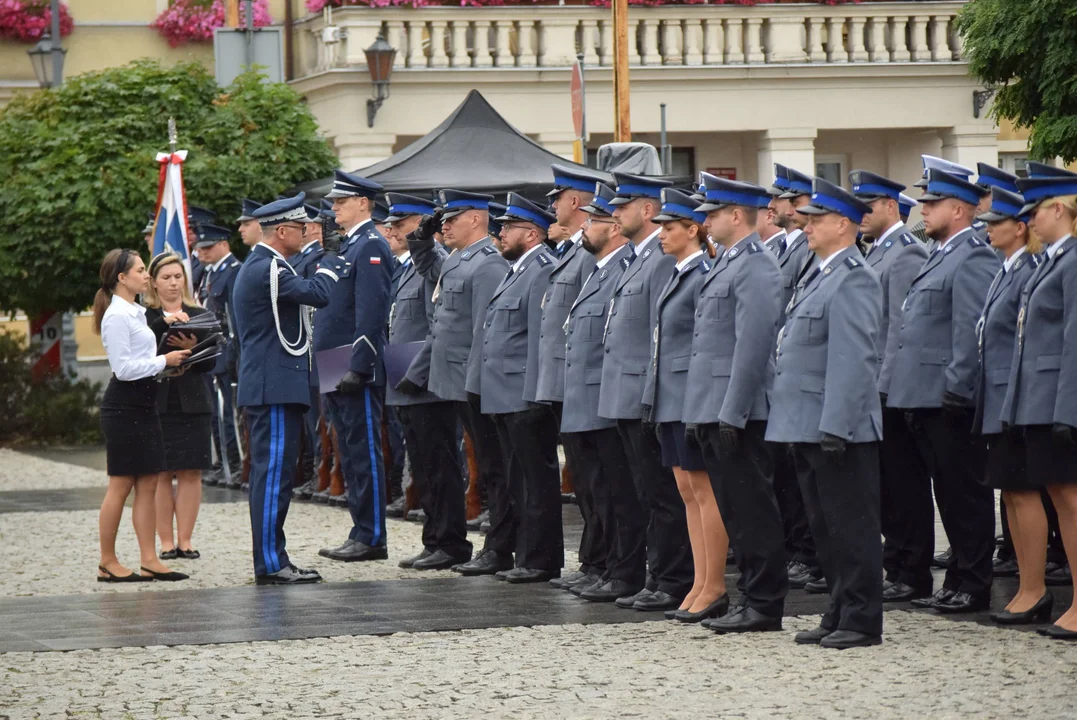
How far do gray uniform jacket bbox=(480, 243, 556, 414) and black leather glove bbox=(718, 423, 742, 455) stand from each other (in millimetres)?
2169

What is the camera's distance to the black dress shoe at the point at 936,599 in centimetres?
980

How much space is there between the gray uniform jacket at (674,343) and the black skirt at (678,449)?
0.06 meters

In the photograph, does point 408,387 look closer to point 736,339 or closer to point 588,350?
point 588,350

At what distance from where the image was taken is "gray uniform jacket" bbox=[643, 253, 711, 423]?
9672mm

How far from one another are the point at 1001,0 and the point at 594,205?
7691 mm

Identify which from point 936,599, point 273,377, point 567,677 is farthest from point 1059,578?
point 273,377

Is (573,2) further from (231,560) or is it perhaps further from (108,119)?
(231,560)

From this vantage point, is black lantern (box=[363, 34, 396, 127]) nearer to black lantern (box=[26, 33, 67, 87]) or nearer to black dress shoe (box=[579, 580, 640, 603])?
black lantern (box=[26, 33, 67, 87])

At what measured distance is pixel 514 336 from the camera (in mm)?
11344

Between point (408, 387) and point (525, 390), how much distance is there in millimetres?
1200

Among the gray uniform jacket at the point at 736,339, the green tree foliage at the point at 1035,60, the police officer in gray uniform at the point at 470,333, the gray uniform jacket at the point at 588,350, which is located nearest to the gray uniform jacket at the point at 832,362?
the gray uniform jacket at the point at 736,339

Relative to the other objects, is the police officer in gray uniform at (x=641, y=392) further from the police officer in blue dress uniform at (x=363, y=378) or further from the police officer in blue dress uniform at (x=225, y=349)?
the police officer in blue dress uniform at (x=225, y=349)

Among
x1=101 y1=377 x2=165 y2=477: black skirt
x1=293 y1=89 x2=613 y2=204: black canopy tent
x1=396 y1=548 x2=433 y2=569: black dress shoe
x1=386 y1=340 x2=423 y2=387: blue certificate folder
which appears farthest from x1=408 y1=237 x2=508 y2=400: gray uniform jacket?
x1=293 y1=89 x2=613 y2=204: black canopy tent

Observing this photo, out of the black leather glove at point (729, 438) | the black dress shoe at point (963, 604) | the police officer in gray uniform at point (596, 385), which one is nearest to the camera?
the black leather glove at point (729, 438)
